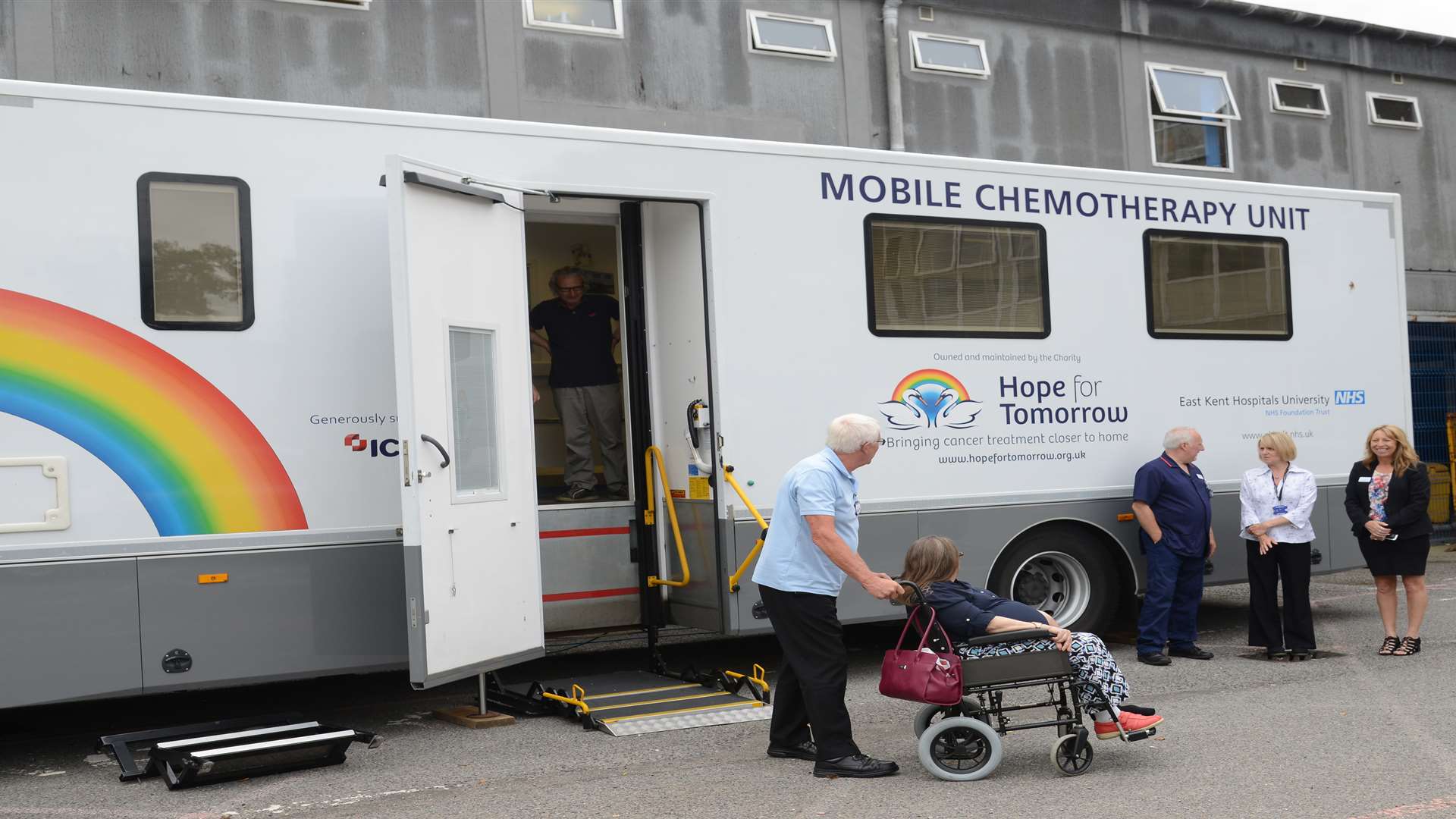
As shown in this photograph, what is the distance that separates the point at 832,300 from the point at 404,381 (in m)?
2.57

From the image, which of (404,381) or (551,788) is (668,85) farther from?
(551,788)

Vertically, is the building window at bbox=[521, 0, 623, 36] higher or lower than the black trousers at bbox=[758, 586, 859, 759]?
higher

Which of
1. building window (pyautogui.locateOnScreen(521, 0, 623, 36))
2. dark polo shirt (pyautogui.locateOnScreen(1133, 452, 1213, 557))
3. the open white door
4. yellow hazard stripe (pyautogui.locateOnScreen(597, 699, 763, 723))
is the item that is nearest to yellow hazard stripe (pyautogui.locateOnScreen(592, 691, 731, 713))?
yellow hazard stripe (pyautogui.locateOnScreen(597, 699, 763, 723))

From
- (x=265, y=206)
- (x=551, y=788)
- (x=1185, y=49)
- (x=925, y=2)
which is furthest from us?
→ (x=1185, y=49)

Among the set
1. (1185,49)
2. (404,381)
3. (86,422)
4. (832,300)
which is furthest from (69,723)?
(1185,49)

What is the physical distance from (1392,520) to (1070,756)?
382 centimetres

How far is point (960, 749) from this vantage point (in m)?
5.51

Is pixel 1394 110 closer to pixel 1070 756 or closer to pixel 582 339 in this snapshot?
pixel 582 339

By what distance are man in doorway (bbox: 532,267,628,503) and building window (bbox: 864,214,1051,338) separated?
5.33 ft

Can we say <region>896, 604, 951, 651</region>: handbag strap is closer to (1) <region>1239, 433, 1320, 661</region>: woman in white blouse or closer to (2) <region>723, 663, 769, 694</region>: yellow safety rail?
(2) <region>723, 663, 769, 694</region>: yellow safety rail

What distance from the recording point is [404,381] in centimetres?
605

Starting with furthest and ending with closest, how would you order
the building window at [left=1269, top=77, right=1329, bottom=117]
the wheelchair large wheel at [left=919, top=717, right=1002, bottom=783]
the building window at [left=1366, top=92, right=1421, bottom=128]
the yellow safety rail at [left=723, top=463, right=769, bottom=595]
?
the building window at [left=1366, top=92, right=1421, bottom=128], the building window at [left=1269, top=77, right=1329, bottom=117], the yellow safety rail at [left=723, top=463, right=769, bottom=595], the wheelchair large wheel at [left=919, top=717, right=1002, bottom=783]

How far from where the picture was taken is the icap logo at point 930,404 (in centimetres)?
771

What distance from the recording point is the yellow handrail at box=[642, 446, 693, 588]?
754 cm
